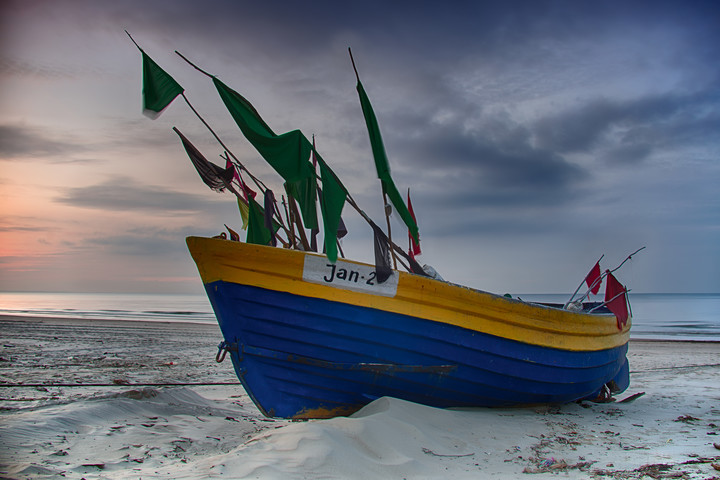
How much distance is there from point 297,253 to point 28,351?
8.51m

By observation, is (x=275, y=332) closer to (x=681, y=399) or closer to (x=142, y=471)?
(x=142, y=471)

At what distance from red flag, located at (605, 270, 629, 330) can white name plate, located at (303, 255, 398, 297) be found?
3840 millimetres

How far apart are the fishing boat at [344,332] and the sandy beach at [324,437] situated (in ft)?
0.97

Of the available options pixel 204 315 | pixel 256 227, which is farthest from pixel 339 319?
pixel 204 315

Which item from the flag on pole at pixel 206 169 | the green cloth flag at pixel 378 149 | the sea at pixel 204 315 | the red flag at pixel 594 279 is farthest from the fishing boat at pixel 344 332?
the sea at pixel 204 315

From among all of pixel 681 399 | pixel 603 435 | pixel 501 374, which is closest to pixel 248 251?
pixel 501 374

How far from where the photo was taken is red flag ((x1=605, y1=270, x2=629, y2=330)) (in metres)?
6.77

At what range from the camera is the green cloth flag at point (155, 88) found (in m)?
4.74

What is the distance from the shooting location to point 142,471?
3.22m

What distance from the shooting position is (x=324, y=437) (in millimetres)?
3498

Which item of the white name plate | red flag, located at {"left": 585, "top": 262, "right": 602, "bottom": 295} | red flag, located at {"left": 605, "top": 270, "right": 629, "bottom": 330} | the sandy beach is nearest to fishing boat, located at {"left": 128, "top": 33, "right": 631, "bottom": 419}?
the white name plate

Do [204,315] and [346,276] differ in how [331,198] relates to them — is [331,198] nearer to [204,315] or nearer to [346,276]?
[346,276]

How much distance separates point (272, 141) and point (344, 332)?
195 cm

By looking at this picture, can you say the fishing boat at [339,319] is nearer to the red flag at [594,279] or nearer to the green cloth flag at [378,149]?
the green cloth flag at [378,149]
